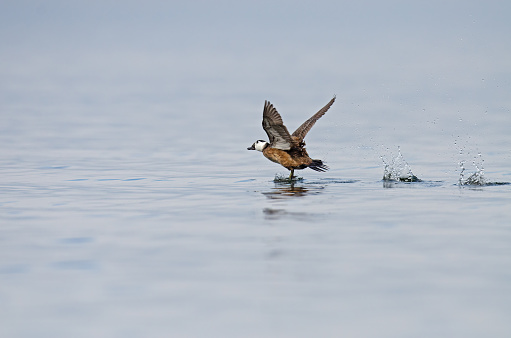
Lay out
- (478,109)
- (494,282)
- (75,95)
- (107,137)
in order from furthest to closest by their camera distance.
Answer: (75,95), (478,109), (107,137), (494,282)

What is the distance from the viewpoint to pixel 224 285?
301 inches

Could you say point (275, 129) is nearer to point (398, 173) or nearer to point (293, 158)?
point (293, 158)

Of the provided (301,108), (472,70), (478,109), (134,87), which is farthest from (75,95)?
(472,70)

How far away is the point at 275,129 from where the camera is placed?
14938 mm

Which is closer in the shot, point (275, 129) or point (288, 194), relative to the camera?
point (288, 194)

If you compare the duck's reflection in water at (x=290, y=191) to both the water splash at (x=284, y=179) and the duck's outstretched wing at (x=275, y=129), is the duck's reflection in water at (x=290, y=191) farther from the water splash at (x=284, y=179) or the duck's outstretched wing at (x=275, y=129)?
the duck's outstretched wing at (x=275, y=129)

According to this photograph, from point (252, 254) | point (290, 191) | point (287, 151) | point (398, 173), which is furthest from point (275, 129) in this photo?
point (252, 254)

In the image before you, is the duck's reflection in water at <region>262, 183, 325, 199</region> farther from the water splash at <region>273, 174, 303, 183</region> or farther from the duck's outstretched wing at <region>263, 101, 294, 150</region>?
the duck's outstretched wing at <region>263, 101, 294, 150</region>

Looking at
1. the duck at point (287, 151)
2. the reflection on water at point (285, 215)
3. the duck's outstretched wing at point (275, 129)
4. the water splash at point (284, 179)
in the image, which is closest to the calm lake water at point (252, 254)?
the reflection on water at point (285, 215)

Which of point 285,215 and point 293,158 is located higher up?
point 293,158

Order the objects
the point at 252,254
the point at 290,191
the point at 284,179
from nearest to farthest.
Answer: the point at 252,254 → the point at 290,191 → the point at 284,179

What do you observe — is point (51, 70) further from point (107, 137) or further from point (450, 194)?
point (450, 194)

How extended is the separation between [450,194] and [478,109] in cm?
1794

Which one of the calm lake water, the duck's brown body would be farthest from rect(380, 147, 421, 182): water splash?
the duck's brown body
